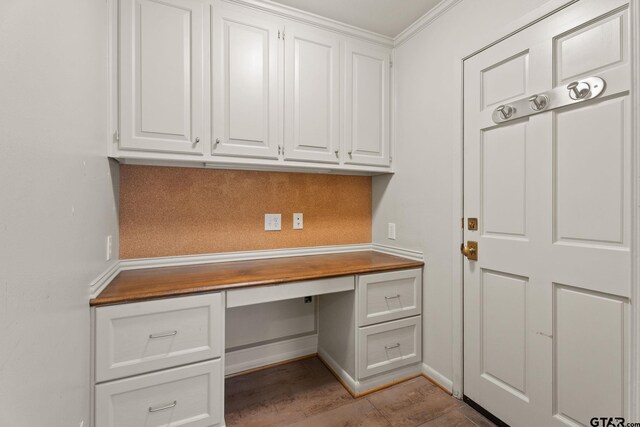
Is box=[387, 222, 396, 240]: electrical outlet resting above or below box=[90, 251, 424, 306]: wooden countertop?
above

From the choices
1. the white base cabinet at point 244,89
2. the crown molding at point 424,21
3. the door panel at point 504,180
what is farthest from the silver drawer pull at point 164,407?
the crown molding at point 424,21

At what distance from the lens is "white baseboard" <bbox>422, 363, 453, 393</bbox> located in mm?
1763

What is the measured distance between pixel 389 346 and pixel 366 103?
5.66 feet

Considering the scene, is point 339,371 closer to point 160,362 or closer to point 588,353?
point 160,362

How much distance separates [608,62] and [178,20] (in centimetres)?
202

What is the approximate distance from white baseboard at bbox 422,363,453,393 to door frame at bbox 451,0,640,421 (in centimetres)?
4

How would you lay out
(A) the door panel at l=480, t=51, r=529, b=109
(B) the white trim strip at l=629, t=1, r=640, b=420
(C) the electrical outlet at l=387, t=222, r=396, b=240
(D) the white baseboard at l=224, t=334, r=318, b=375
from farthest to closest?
(C) the electrical outlet at l=387, t=222, r=396, b=240, (D) the white baseboard at l=224, t=334, r=318, b=375, (A) the door panel at l=480, t=51, r=529, b=109, (B) the white trim strip at l=629, t=1, r=640, b=420

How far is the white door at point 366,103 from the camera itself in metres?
2.00

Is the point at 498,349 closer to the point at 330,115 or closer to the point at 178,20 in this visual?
the point at 330,115

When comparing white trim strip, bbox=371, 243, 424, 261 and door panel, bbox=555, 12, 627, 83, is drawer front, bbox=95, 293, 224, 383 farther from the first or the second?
door panel, bbox=555, 12, 627, 83

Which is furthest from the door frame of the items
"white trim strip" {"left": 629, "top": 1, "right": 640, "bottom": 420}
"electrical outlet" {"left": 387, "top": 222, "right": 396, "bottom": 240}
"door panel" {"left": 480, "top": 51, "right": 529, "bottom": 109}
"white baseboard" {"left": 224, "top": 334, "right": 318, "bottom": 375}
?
"white baseboard" {"left": 224, "top": 334, "right": 318, "bottom": 375}

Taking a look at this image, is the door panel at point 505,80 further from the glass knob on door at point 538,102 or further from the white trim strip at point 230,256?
the white trim strip at point 230,256

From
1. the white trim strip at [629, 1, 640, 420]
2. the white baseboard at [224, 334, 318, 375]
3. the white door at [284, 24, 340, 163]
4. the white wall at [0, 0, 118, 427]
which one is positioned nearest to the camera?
the white wall at [0, 0, 118, 427]

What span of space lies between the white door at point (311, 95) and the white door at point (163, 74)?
1.72 feet
